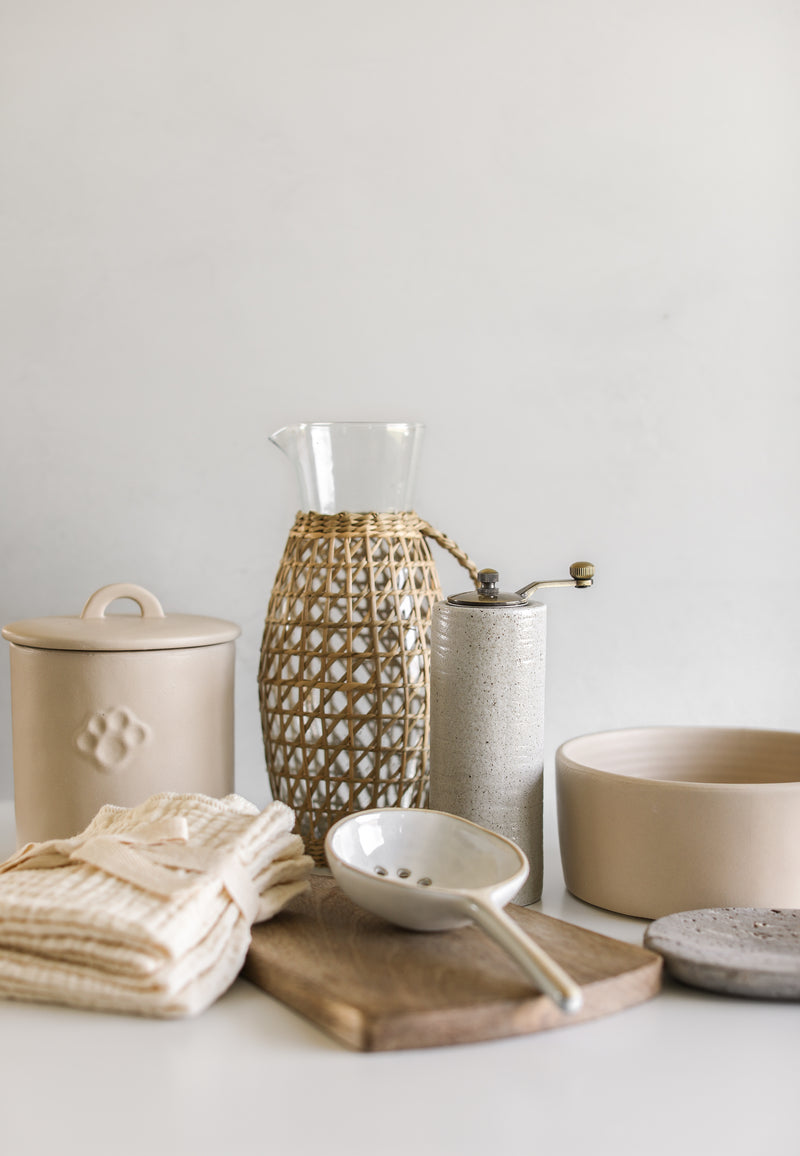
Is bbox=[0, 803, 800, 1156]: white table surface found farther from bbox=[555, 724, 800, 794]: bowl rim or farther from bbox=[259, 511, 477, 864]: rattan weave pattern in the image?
bbox=[259, 511, 477, 864]: rattan weave pattern

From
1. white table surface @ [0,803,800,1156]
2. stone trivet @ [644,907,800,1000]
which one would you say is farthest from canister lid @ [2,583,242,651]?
stone trivet @ [644,907,800,1000]

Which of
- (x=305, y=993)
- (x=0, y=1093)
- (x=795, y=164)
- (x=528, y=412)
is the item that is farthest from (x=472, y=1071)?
(x=795, y=164)

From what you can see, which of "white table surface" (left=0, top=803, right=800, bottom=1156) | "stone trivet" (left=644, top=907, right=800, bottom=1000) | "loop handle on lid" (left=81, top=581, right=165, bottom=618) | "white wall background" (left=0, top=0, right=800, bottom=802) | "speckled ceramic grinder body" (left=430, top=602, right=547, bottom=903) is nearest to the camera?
"white table surface" (left=0, top=803, right=800, bottom=1156)

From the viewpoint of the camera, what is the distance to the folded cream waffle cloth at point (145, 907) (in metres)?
0.54

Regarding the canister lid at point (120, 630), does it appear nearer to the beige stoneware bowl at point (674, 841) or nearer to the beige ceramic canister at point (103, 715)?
the beige ceramic canister at point (103, 715)

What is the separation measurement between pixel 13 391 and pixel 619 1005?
779mm

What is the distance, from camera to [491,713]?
0.70 metres

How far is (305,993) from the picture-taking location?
0.55 meters

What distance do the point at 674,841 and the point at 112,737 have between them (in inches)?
15.3

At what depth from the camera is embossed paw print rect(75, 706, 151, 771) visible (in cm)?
75

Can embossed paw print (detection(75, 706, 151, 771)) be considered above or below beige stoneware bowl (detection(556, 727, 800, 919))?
above

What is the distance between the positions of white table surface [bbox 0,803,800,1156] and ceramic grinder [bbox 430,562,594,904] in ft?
0.58

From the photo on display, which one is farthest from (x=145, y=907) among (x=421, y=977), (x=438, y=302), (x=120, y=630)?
(x=438, y=302)

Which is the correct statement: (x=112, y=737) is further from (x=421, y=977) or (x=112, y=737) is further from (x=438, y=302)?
(x=438, y=302)
